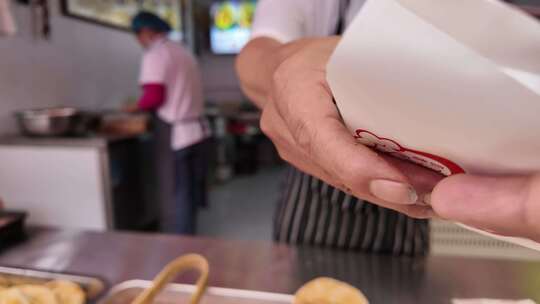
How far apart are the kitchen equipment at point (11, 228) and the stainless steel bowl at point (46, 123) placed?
1.14 m

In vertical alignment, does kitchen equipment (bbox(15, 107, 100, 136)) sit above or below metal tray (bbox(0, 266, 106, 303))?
below

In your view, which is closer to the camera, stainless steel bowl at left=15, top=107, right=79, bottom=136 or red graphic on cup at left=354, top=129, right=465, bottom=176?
red graphic on cup at left=354, top=129, right=465, bottom=176

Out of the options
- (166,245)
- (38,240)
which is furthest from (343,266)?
(38,240)

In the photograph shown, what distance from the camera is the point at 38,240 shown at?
0.75 metres

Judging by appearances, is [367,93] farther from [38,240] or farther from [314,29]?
[38,240]

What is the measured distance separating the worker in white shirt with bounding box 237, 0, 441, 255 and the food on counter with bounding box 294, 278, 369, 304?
146 mm

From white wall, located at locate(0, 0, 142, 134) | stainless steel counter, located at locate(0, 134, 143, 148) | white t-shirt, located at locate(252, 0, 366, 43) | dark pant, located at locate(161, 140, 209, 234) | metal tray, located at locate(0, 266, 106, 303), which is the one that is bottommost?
dark pant, located at locate(161, 140, 209, 234)

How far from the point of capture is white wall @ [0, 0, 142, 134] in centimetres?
188

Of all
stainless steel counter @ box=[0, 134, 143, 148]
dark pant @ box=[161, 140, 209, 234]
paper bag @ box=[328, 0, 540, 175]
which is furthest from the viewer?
dark pant @ box=[161, 140, 209, 234]

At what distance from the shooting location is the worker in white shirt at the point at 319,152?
0.97 ft

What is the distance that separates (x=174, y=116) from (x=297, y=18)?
169 cm

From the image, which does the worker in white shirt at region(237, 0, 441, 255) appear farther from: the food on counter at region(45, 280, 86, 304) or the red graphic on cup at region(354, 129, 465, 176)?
the food on counter at region(45, 280, 86, 304)

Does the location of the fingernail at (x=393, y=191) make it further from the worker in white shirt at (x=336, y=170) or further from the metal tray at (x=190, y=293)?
the metal tray at (x=190, y=293)

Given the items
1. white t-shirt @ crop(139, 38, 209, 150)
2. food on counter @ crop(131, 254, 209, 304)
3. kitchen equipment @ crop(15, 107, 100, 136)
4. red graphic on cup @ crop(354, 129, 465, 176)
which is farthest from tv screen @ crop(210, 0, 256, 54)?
red graphic on cup @ crop(354, 129, 465, 176)
